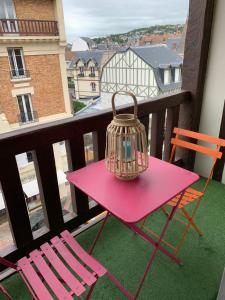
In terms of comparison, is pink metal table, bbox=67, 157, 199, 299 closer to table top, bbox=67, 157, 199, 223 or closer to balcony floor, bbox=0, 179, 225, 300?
table top, bbox=67, 157, 199, 223

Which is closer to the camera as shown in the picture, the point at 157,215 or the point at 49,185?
the point at 49,185

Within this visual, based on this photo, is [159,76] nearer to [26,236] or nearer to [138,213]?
[138,213]

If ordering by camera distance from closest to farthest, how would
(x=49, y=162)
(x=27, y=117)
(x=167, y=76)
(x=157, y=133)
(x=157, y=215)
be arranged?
(x=27, y=117)
(x=49, y=162)
(x=167, y=76)
(x=157, y=215)
(x=157, y=133)

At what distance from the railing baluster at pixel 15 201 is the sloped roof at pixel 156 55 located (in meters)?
1.13

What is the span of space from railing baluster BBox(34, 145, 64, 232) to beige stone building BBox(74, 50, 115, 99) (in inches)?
18.1

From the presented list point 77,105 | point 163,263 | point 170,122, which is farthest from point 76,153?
point 170,122

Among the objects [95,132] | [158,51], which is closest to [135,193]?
[95,132]

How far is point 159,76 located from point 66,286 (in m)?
Answer: 1.51

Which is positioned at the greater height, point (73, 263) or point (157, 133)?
point (157, 133)

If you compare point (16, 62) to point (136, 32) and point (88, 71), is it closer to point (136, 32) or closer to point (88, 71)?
point (88, 71)

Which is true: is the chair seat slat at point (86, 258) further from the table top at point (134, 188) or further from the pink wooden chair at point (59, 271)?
the table top at point (134, 188)

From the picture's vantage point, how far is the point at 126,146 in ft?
4.13

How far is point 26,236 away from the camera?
5.58 feet

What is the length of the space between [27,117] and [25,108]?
0.24 feet
